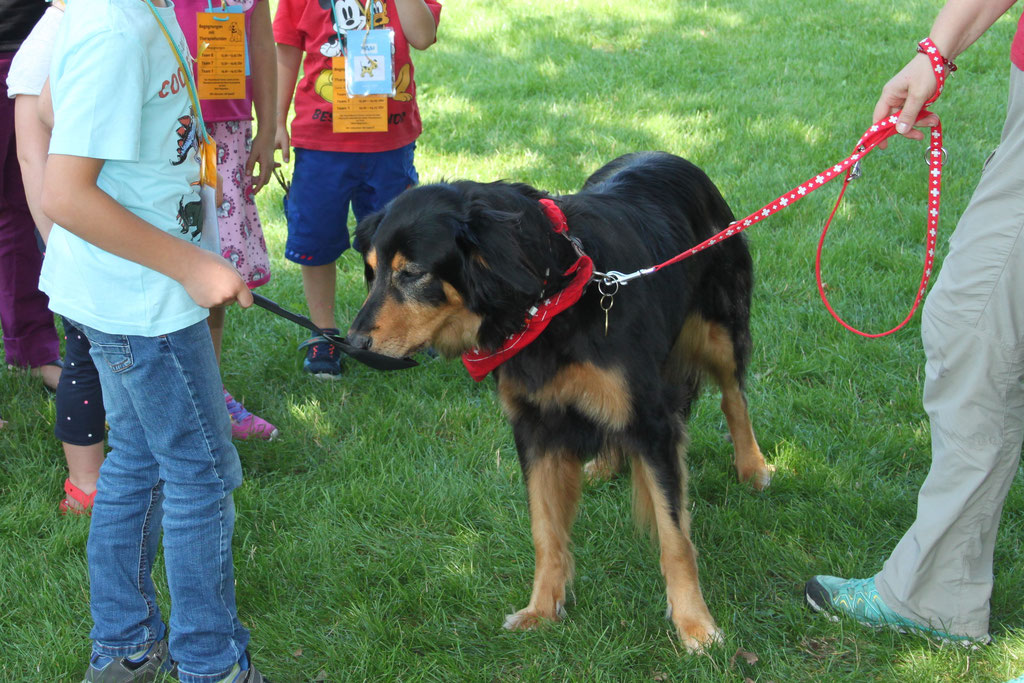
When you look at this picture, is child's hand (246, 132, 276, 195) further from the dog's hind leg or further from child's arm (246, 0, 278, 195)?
the dog's hind leg

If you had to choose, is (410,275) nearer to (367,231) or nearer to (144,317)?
(367,231)

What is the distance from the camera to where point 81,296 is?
2.09 m

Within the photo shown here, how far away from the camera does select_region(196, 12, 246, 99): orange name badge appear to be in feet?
11.3

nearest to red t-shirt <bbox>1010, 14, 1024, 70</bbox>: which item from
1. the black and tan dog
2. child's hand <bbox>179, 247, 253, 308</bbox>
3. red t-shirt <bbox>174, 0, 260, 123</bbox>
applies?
the black and tan dog

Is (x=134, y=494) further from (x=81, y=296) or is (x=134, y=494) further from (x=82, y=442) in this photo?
(x=82, y=442)

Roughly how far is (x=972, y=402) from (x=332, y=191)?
287cm

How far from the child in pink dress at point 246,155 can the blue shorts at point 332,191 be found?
27 centimetres

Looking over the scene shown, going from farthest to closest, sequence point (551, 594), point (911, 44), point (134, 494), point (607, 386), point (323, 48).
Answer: point (911, 44) < point (323, 48) < point (551, 594) < point (607, 386) < point (134, 494)

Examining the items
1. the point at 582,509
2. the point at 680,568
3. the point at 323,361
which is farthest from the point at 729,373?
the point at 323,361

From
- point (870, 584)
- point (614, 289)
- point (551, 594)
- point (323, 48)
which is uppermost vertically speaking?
→ point (323, 48)

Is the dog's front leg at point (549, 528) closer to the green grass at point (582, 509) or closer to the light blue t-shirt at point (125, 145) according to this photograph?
the green grass at point (582, 509)

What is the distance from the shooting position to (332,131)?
161 inches

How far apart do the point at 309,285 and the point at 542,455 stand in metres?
2.01

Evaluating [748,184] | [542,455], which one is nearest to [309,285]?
[542,455]
